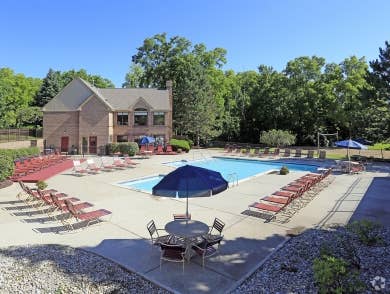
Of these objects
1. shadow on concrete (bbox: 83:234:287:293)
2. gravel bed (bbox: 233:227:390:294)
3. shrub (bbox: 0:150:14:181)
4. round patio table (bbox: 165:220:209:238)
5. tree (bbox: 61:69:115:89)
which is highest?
tree (bbox: 61:69:115:89)

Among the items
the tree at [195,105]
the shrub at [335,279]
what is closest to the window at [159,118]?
the tree at [195,105]

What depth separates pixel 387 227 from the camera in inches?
388

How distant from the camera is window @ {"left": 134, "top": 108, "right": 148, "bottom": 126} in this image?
3741 centimetres

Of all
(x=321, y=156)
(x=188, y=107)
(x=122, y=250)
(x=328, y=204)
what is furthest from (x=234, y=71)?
(x=122, y=250)

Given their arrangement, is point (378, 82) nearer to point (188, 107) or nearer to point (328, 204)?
point (328, 204)

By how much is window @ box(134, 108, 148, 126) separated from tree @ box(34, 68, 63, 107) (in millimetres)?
25755

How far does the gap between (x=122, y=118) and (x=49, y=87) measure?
26.0 meters

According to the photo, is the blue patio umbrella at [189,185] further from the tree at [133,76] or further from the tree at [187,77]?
the tree at [133,76]

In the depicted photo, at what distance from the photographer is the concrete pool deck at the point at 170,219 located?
6867 millimetres

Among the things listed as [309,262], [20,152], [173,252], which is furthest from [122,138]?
[309,262]

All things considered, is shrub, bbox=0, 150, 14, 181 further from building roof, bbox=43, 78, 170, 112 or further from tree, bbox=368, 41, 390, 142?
tree, bbox=368, 41, 390, 142

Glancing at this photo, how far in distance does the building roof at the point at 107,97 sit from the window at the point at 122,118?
740 mm

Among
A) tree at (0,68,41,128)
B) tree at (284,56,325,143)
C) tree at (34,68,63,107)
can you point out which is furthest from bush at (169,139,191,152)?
tree at (0,68,41,128)

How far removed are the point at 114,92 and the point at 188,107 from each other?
10.2m
